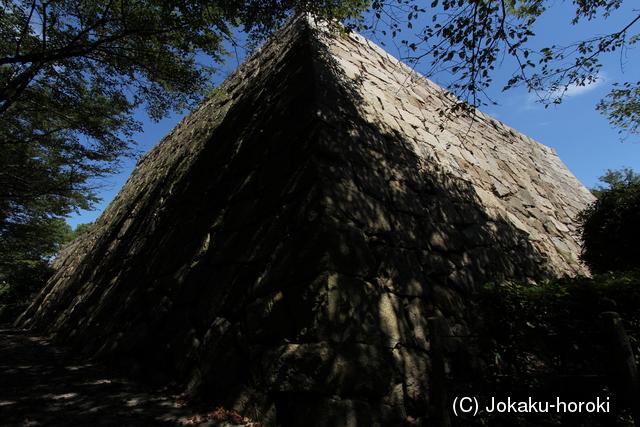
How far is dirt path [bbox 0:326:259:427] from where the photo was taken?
82.2 inches

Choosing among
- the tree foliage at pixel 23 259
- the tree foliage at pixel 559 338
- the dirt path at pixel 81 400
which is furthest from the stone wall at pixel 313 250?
the tree foliage at pixel 23 259

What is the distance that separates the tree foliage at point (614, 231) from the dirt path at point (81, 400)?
17.3 ft

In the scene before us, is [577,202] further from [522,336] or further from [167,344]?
[167,344]

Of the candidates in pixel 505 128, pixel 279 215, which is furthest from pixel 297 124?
pixel 505 128

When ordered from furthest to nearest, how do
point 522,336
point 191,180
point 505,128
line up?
point 505,128 < point 191,180 < point 522,336

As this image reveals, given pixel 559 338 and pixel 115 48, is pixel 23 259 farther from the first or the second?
pixel 559 338

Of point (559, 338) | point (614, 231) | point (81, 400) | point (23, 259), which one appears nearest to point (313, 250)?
point (559, 338)

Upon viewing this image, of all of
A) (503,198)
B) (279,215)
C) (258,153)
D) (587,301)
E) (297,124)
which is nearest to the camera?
(587,301)

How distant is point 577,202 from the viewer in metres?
8.10

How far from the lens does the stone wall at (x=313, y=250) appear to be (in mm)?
1992

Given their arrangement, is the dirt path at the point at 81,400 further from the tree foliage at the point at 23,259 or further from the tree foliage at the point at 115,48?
the tree foliage at the point at 23,259

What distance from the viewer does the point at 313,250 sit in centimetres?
223

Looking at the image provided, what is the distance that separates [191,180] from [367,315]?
4086mm

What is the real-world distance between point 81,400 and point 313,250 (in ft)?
7.66
